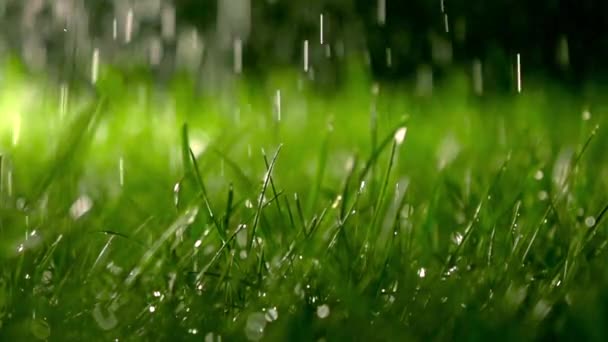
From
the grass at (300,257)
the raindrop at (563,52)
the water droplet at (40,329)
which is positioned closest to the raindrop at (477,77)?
the raindrop at (563,52)

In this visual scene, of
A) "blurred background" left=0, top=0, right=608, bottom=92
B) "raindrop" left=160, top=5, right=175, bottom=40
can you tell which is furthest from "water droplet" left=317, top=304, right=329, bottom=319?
"raindrop" left=160, top=5, right=175, bottom=40

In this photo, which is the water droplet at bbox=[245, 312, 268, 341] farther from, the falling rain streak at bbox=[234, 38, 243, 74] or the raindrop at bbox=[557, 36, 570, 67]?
the falling rain streak at bbox=[234, 38, 243, 74]

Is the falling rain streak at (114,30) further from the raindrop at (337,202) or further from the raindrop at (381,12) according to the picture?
the raindrop at (337,202)

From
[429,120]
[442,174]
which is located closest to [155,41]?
[429,120]

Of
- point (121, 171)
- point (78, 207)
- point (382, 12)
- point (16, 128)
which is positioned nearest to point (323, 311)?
point (78, 207)

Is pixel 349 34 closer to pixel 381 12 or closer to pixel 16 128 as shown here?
pixel 381 12

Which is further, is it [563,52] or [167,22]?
[167,22]

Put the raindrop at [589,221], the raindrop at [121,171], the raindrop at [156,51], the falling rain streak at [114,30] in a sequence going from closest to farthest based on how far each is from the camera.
Answer: the raindrop at [589,221] < the raindrop at [121,171] < the raindrop at [156,51] < the falling rain streak at [114,30]
